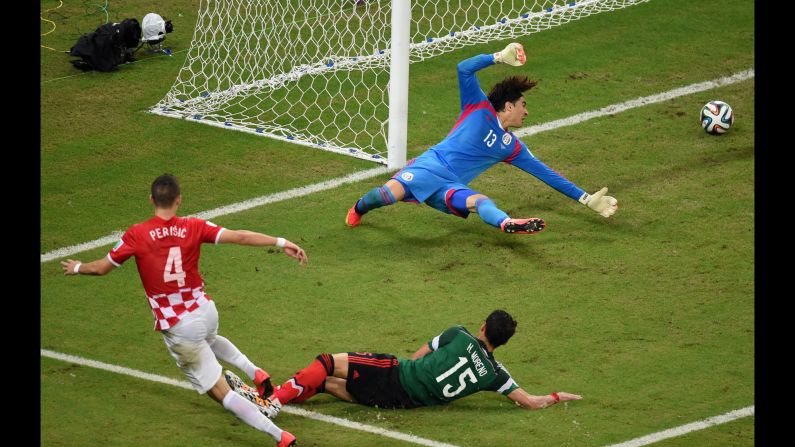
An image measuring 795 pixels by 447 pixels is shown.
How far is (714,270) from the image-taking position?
10.4 metres

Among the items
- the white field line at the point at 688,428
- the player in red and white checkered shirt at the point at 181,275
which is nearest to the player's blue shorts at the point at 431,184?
the player in red and white checkered shirt at the point at 181,275

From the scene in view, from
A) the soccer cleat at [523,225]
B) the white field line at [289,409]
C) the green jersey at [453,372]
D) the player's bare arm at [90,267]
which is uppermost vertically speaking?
the player's bare arm at [90,267]

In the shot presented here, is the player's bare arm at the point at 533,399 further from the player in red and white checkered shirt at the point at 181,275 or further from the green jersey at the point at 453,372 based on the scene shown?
the player in red and white checkered shirt at the point at 181,275

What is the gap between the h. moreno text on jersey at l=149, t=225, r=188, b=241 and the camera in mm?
7816

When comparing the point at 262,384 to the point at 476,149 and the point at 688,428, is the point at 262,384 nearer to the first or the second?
the point at 688,428

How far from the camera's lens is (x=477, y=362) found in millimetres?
8211

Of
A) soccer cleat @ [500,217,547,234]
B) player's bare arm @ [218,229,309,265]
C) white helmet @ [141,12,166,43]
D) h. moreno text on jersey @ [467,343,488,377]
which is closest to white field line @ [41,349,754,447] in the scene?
h. moreno text on jersey @ [467,343,488,377]

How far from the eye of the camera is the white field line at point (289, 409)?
26.4 ft

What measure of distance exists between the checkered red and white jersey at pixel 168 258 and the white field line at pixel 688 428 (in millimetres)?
2720

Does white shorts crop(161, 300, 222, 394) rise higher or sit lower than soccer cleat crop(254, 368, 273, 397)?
higher

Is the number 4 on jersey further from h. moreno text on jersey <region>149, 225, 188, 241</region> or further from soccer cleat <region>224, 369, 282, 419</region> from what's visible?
soccer cleat <region>224, 369, 282, 419</region>

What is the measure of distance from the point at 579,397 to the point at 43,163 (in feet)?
20.6

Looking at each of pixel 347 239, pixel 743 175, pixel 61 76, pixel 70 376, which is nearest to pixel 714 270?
pixel 743 175

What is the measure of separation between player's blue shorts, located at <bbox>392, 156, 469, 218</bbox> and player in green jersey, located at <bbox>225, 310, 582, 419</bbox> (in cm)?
263
